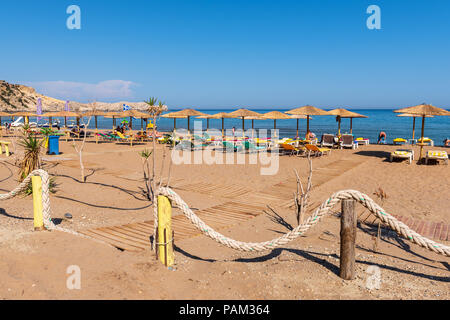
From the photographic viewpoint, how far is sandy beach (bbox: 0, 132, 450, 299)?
2715 millimetres

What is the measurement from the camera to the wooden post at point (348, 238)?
2.85 m

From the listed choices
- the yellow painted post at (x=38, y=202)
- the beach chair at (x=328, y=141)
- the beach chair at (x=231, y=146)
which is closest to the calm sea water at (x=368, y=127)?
the beach chair at (x=328, y=141)

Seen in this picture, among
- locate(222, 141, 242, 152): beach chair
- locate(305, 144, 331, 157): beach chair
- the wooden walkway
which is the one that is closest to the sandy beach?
the wooden walkway

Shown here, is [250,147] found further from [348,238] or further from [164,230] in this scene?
[348,238]

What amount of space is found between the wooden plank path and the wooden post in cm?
210

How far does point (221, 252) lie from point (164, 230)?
113 centimetres

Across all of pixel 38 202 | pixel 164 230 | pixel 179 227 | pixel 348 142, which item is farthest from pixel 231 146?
pixel 164 230

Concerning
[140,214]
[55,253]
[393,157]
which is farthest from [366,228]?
[393,157]

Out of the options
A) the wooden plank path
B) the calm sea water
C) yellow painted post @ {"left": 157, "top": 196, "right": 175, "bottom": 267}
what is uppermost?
the calm sea water

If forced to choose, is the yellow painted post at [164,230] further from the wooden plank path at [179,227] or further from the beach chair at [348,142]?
the beach chair at [348,142]

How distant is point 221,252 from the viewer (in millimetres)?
3998

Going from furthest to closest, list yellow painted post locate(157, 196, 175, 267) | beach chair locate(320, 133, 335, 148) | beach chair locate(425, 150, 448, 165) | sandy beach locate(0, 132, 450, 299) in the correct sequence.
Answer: beach chair locate(320, 133, 335, 148) → beach chair locate(425, 150, 448, 165) → yellow painted post locate(157, 196, 175, 267) → sandy beach locate(0, 132, 450, 299)

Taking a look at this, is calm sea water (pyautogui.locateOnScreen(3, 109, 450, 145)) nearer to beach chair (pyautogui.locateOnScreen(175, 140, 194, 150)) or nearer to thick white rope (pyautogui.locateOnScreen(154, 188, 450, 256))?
beach chair (pyautogui.locateOnScreen(175, 140, 194, 150))

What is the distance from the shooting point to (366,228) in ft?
16.6
